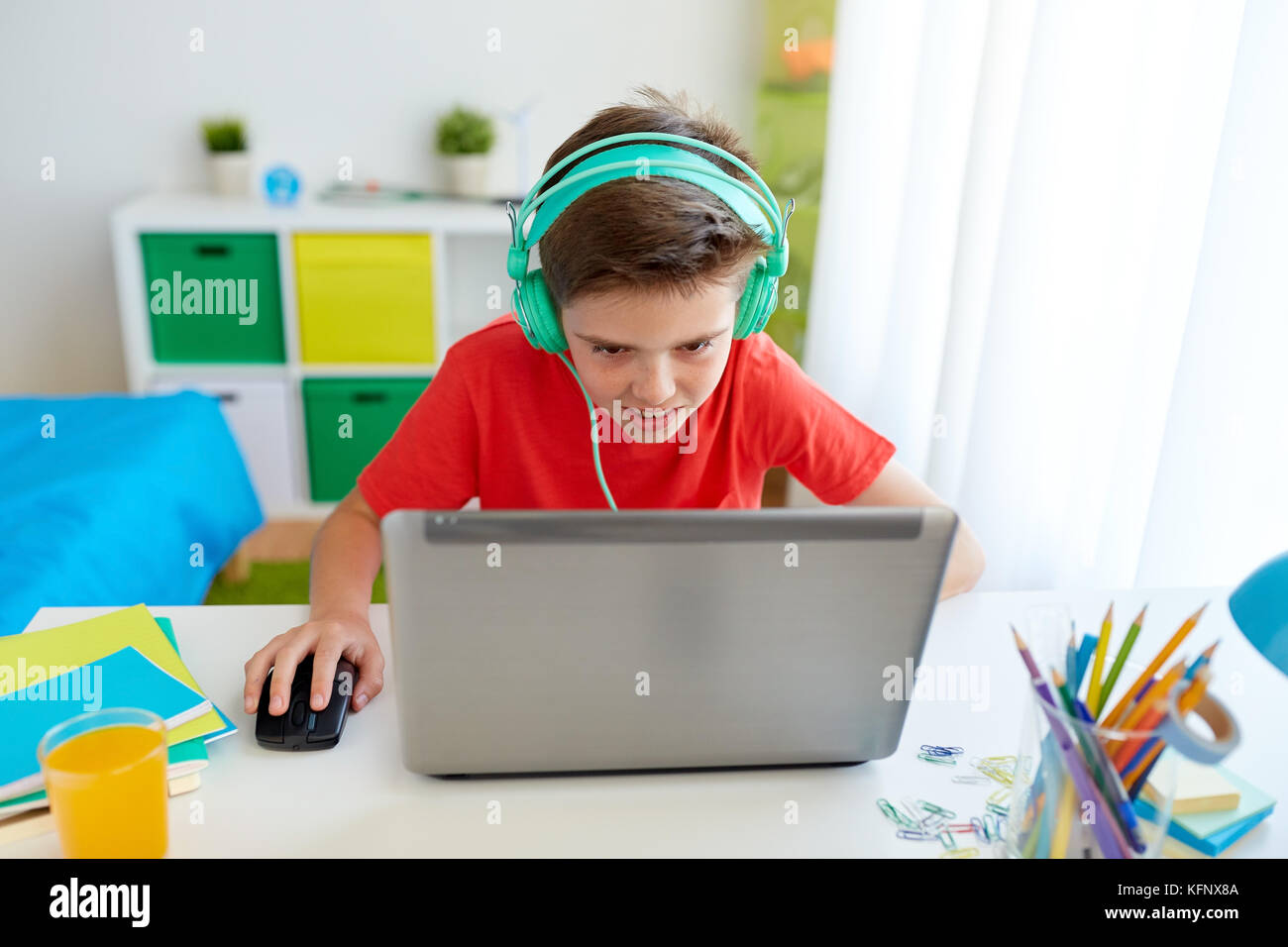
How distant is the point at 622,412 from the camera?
1.12m

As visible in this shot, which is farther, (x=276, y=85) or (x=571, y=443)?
(x=276, y=85)

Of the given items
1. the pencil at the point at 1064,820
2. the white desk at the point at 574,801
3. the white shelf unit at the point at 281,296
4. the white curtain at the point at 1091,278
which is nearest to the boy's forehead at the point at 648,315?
the white desk at the point at 574,801

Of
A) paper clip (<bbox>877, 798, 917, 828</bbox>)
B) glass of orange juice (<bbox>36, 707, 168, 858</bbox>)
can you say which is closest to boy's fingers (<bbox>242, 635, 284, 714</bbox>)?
glass of orange juice (<bbox>36, 707, 168, 858</bbox>)

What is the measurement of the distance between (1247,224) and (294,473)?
7.38 feet

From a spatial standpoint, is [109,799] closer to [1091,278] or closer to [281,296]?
[1091,278]

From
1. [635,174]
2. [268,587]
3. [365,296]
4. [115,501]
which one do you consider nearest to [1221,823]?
[635,174]

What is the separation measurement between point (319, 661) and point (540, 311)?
352 millimetres

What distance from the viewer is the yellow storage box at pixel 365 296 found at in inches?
101

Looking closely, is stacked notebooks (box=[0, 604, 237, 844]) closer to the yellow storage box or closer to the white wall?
the yellow storage box

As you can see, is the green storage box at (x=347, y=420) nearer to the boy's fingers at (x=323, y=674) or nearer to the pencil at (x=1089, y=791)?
the boy's fingers at (x=323, y=674)

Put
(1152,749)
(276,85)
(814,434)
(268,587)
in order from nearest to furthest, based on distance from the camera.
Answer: (1152,749) < (814,434) < (268,587) < (276,85)

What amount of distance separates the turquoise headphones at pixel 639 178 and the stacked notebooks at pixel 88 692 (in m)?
0.42

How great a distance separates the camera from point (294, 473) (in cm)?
277
